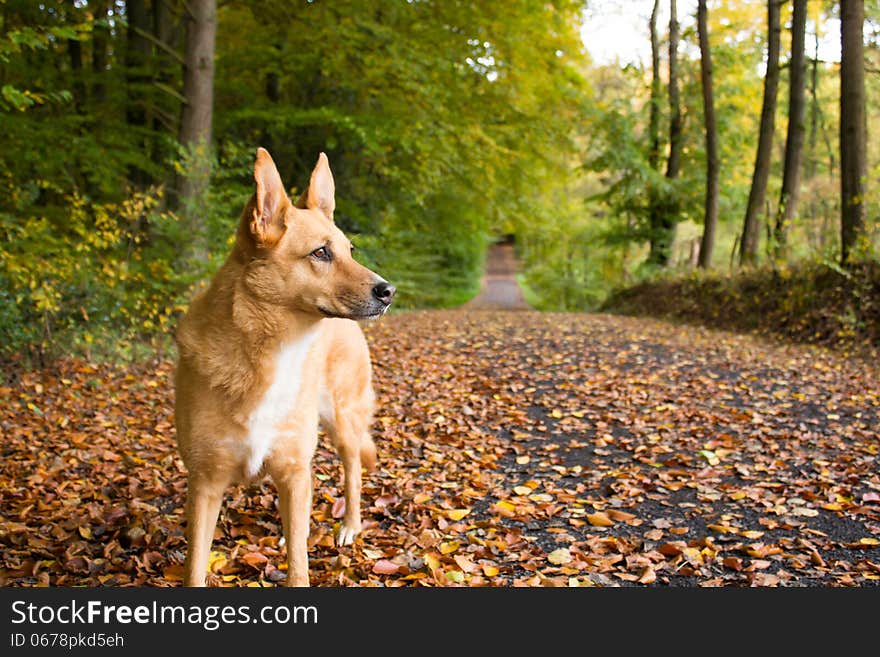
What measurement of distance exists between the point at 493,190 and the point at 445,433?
1113 cm

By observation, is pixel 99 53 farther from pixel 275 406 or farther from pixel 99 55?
pixel 275 406

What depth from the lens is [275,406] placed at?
2912 millimetres

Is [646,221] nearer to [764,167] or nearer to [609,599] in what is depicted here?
[764,167]

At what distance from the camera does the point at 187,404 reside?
295cm

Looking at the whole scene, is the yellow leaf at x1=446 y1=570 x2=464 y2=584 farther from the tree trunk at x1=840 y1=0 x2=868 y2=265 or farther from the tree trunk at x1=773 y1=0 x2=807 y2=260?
the tree trunk at x1=773 y1=0 x2=807 y2=260

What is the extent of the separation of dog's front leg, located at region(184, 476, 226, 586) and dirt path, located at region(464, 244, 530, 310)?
21130 millimetres

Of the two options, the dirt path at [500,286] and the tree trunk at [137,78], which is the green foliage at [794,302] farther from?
the tree trunk at [137,78]

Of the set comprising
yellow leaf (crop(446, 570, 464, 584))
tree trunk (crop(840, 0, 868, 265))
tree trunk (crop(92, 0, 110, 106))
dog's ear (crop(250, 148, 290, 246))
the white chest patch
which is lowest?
yellow leaf (crop(446, 570, 464, 584))

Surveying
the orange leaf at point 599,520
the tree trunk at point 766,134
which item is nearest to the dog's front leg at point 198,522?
the orange leaf at point 599,520

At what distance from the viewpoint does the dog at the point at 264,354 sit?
2.86m

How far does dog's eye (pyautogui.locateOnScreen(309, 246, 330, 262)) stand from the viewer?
2908mm

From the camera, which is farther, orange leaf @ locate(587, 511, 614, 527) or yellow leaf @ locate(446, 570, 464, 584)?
orange leaf @ locate(587, 511, 614, 527)

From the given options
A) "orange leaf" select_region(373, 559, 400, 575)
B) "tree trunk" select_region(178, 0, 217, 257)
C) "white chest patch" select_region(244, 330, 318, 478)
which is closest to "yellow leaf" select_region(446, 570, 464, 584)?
"orange leaf" select_region(373, 559, 400, 575)

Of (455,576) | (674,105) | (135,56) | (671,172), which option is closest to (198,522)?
(455,576)
